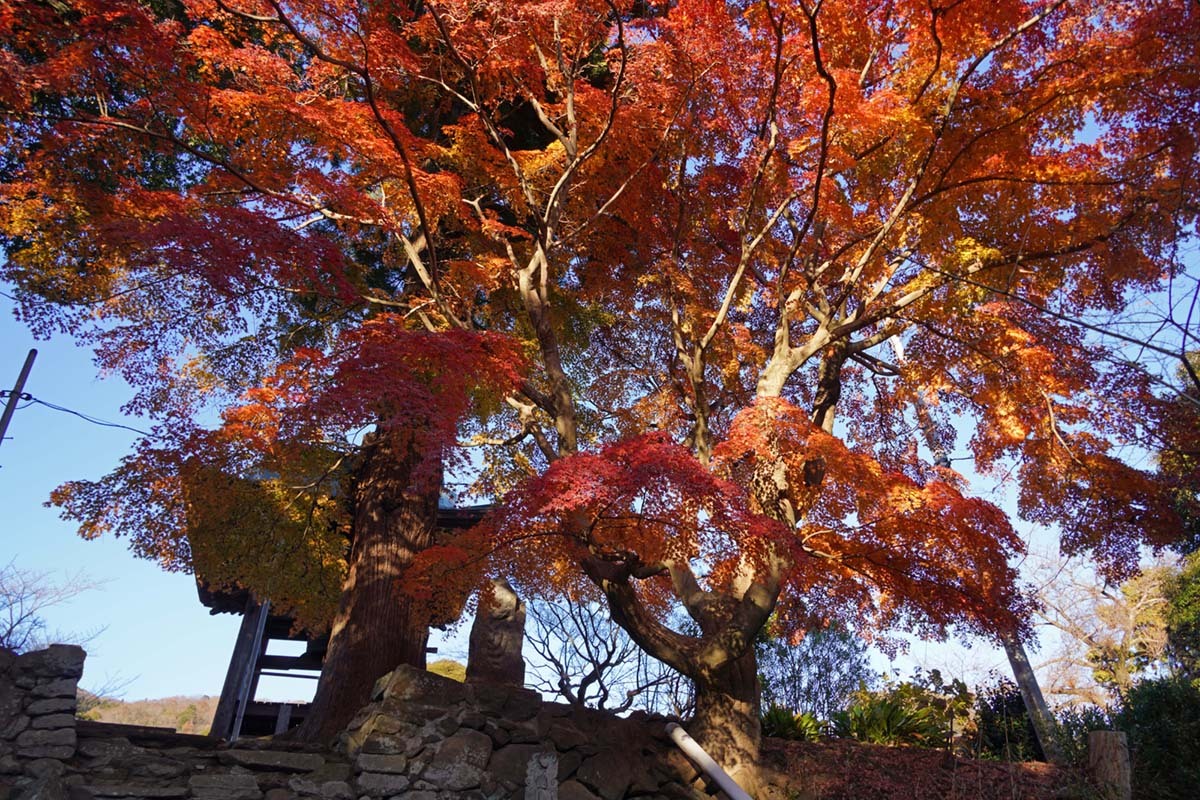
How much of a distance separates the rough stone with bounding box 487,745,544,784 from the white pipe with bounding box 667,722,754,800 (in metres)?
1.31

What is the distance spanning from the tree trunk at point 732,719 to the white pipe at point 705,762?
0.15 meters

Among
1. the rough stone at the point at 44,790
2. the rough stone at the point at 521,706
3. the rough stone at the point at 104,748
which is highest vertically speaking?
the rough stone at the point at 521,706

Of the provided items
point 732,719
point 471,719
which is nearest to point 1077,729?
point 732,719

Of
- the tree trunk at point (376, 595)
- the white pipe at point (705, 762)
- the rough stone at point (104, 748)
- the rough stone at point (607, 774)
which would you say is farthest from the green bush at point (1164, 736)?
the rough stone at point (104, 748)

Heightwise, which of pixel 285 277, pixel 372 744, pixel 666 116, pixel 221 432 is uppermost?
pixel 666 116

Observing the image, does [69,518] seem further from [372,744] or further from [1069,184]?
[1069,184]

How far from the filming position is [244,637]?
480 inches

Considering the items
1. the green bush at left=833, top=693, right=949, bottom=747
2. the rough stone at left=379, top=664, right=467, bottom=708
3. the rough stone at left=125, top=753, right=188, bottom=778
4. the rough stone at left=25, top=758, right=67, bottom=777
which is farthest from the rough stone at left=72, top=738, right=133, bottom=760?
the green bush at left=833, top=693, right=949, bottom=747

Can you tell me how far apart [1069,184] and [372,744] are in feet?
28.4

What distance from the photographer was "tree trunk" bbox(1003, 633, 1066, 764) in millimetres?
8594

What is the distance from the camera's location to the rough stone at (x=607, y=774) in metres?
6.82

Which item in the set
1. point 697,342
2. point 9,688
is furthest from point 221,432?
point 697,342

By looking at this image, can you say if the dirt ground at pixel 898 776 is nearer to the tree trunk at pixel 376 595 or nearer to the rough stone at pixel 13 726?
the tree trunk at pixel 376 595

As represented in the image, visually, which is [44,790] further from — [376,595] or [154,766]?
[376,595]
